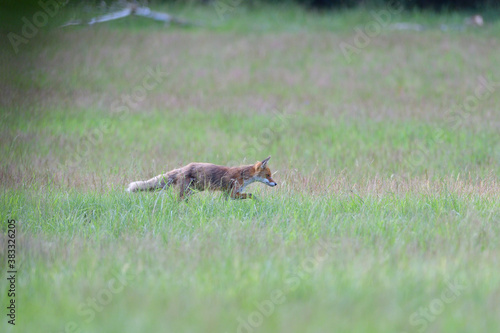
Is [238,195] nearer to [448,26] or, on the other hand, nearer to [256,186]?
[256,186]

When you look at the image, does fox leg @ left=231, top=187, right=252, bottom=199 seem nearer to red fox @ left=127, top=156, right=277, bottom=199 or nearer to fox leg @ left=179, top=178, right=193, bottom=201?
red fox @ left=127, top=156, right=277, bottom=199

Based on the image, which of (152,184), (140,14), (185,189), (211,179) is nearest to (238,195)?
(211,179)

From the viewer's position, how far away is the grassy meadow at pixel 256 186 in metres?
5.03

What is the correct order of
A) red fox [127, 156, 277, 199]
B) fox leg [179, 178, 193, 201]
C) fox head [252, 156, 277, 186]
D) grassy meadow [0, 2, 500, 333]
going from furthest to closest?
fox head [252, 156, 277, 186] → red fox [127, 156, 277, 199] → fox leg [179, 178, 193, 201] → grassy meadow [0, 2, 500, 333]

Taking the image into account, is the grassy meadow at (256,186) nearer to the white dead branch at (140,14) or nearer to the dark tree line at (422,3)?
the white dead branch at (140,14)

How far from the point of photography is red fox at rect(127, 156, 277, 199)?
8.33 metres

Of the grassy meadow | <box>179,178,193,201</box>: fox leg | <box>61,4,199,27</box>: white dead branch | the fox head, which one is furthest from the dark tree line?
<box>179,178,193,201</box>: fox leg

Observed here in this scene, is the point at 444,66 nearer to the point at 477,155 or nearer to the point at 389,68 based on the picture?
the point at 389,68

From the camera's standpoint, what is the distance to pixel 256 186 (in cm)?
976

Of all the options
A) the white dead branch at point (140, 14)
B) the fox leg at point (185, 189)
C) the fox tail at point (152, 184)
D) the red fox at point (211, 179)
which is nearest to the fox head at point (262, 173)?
the red fox at point (211, 179)

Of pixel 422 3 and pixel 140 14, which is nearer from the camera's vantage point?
pixel 140 14

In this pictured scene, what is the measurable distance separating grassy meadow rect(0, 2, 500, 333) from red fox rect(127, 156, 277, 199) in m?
0.24

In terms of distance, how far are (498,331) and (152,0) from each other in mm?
30085

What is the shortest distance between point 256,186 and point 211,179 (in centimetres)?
148
